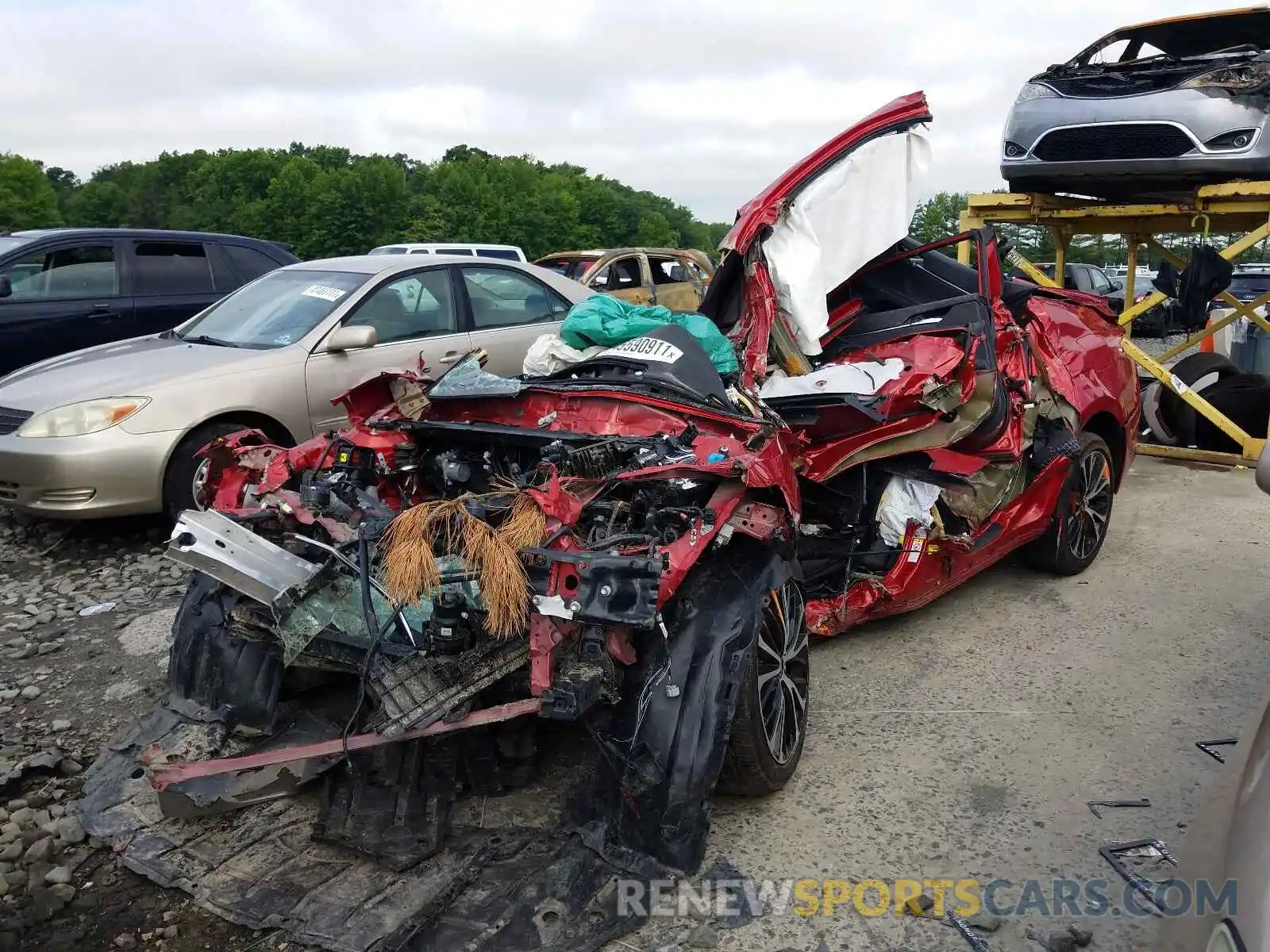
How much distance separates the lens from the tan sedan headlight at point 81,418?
515 centimetres

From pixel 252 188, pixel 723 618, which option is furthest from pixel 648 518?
pixel 252 188

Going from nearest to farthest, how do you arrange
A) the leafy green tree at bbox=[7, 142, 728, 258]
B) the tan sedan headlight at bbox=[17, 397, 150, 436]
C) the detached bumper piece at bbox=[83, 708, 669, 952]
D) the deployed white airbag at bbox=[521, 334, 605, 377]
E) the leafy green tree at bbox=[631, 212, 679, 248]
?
the detached bumper piece at bbox=[83, 708, 669, 952] < the deployed white airbag at bbox=[521, 334, 605, 377] < the tan sedan headlight at bbox=[17, 397, 150, 436] < the leafy green tree at bbox=[7, 142, 728, 258] < the leafy green tree at bbox=[631, 212, 679, 248]

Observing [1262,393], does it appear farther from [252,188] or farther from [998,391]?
[252,188]

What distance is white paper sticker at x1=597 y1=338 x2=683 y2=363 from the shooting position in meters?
3.62

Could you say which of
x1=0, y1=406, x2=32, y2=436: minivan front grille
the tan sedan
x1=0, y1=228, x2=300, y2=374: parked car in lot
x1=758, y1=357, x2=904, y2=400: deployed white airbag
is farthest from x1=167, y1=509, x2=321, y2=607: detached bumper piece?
x1=0, y1=228, x2=300, y2=374: parked car in lot

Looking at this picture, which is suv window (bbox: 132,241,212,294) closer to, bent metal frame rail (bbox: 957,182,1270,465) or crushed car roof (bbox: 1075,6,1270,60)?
bent metal frame rail (bbox: 957,182,1270,465)

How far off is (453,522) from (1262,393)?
752 centimetres

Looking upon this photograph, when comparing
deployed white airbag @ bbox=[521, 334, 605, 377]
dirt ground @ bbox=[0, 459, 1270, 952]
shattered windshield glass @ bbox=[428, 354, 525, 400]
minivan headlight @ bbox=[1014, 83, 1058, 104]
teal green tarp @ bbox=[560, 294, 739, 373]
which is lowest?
dirt ground @ bbox=[0, 459, 1270, 952]

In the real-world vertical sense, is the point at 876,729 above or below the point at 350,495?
below

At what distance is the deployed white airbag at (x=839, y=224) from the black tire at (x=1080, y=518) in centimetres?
151

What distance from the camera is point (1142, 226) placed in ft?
24.7

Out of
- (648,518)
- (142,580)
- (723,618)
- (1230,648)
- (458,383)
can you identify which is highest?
(458,383)

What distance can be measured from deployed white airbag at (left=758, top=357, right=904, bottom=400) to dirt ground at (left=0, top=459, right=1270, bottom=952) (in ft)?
3.97

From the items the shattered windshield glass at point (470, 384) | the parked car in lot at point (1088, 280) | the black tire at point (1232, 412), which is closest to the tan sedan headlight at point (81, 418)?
the shattered windshield glass at point (470, 384)
